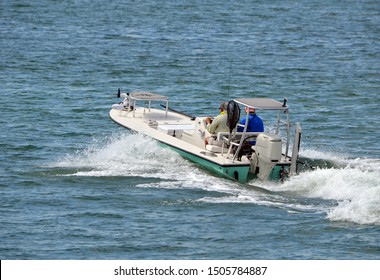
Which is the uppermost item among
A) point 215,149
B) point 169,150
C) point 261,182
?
point 215,149

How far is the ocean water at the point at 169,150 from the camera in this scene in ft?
62.3

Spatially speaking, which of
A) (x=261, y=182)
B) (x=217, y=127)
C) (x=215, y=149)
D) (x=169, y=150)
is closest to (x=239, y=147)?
(x=261, y=182)

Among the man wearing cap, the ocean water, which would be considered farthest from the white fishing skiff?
the ocean water

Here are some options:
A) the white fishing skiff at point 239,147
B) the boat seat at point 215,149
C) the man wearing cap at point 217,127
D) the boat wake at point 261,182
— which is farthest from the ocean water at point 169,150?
the man wearing cap at point 217,127

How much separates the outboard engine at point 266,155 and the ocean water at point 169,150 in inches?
11.7

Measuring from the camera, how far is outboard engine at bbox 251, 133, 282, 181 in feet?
72.3

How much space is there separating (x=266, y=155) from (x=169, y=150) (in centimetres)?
287

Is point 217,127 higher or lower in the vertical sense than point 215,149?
higher

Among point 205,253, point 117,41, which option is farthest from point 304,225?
point 117,41

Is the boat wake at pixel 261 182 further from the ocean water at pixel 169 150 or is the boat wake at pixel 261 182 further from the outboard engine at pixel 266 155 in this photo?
the outboard engine at pixel 266 155

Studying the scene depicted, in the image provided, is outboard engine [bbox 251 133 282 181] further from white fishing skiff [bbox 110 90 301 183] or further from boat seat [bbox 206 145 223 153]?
boat seat [bbox 206 145 223 153]

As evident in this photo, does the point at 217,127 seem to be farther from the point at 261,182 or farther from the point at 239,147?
the point at 261,182

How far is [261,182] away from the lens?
22.4m

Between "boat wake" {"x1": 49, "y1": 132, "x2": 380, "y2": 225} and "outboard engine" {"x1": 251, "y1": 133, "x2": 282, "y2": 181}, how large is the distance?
0.25 m
